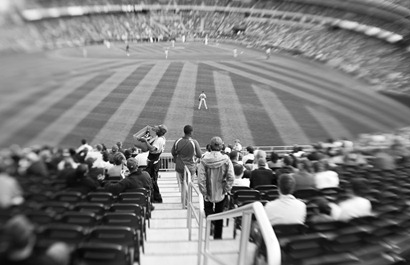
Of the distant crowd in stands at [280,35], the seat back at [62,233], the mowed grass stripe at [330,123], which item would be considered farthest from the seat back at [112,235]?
the distant crowd in stands at [280,35]

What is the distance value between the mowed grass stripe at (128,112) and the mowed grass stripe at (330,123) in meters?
9.37

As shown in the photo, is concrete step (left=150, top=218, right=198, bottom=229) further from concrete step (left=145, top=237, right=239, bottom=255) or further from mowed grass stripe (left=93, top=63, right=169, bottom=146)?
mowed grass stripe (left=93, top=63, right=169, bottom=146)

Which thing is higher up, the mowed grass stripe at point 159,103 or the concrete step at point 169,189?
the mowed grass stripe at point 159,103

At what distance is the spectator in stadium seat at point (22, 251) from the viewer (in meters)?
2.32

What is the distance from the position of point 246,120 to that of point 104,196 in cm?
1445

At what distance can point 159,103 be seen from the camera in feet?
66.6

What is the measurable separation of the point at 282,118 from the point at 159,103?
22.9 ft

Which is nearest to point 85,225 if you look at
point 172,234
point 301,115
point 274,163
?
point 172,234

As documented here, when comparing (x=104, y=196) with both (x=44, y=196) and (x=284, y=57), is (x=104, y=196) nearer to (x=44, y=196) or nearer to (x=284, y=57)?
(x=44, y=196)

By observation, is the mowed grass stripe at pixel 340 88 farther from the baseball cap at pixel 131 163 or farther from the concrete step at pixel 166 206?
the baseball cap at pixel 131 163

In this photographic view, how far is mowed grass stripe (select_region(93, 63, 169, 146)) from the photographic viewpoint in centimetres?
1492

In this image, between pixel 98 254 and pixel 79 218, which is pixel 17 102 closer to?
pixel 79 218

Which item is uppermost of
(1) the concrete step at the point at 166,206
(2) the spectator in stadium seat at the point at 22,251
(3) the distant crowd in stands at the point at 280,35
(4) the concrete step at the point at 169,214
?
(3) the distant crowd in stands at the point at 280,35

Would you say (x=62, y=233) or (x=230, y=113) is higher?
(x=62, y=233)
